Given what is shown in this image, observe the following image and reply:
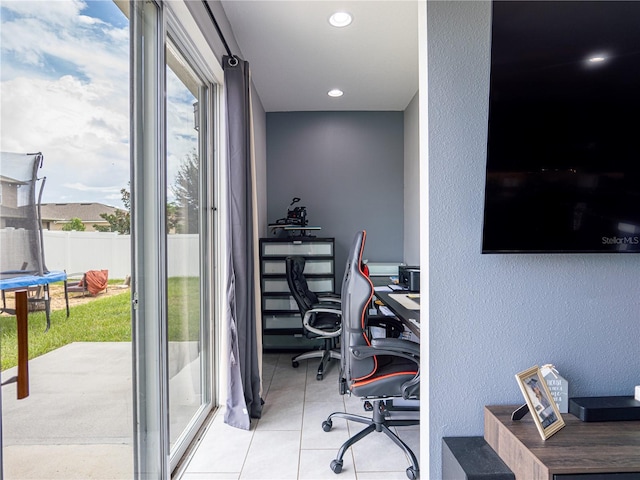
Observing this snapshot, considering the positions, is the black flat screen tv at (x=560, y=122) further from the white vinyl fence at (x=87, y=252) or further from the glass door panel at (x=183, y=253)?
the glass door panel at (x=183, y=253)

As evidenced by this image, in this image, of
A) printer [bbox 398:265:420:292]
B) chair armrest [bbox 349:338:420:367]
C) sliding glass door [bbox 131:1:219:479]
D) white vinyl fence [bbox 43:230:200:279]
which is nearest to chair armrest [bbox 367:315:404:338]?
printer [bbox 398:265:420:292]

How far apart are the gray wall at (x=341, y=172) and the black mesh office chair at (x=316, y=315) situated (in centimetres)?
94

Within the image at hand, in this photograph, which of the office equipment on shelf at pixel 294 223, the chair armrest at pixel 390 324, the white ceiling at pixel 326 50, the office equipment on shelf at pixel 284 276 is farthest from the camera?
the office equipment on shelf at pixel 294 223

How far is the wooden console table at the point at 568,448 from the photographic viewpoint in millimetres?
988

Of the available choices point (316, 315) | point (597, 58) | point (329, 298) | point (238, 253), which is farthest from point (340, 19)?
point (316, 315)

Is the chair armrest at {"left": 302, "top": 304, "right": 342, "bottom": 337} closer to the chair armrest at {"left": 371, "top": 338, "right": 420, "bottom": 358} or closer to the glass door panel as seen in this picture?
the glass door panel

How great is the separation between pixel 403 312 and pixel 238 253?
1094 millimetres

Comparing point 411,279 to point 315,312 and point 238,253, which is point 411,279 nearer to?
point 315,312

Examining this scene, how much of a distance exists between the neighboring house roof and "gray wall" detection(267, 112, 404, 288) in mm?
2892

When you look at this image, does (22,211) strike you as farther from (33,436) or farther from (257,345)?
(257,345)

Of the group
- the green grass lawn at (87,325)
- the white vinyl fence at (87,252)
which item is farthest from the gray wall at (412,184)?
the white vinyl fence at (87,252)

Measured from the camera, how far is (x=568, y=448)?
1.07 metres

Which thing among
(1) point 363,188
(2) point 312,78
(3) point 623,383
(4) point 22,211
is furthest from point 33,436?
(1) point 363,188

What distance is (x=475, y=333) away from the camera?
1.36 metres
